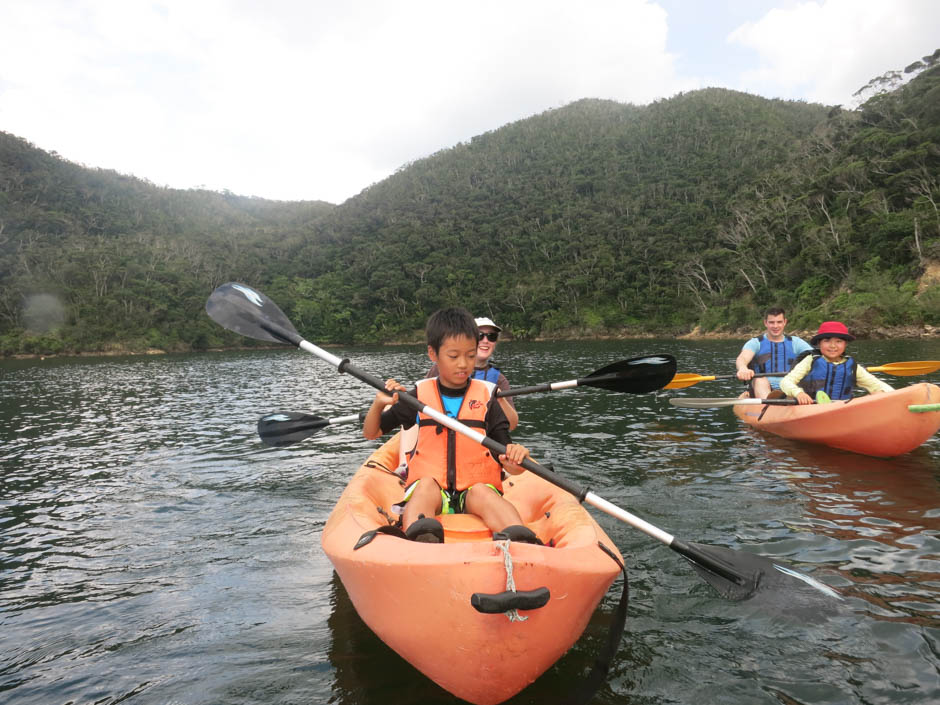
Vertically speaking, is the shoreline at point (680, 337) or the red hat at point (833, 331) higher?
the red hat at point (833, 331)

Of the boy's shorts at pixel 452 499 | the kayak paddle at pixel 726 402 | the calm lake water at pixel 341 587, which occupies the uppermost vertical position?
the boy's shorts at pixel 452 499

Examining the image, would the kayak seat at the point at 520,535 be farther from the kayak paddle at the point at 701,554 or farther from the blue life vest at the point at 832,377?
the blue life vest at the point at 832,377

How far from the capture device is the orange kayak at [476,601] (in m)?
1.93

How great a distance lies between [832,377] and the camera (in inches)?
254

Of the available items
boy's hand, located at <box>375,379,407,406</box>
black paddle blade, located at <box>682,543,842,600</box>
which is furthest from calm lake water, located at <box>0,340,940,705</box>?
boy's hand, located at <box>375,379,407,406</box>

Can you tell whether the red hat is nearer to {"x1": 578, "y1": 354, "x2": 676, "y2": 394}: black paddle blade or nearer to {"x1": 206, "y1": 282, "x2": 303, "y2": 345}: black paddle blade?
{"x1": 578, "y1": 354, "x2": 676, "y2": 394}: black paddle blade

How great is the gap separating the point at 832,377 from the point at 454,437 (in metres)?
5.53

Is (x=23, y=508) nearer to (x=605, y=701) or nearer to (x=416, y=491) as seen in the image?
(x=416, y=491)

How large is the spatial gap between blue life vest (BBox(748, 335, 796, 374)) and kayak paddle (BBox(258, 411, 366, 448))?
6179 millimetres

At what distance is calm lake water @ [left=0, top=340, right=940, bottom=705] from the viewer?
7.99 feet

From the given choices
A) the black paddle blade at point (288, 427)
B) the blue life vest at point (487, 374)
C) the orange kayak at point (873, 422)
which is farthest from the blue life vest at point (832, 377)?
the black paddle blade at point (288, 427)

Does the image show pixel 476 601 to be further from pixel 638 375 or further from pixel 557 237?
pixel 557 237

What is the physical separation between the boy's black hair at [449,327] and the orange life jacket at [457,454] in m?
0.46

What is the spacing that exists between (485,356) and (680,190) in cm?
7710
